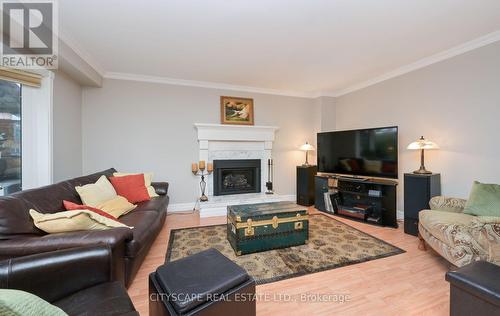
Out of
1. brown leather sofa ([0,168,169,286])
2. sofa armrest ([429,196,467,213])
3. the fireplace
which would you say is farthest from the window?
sofa armrest ([429,196,467,213])

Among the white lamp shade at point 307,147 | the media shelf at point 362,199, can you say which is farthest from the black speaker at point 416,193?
the white lamp shade at point 307,147

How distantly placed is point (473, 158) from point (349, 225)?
67.5 inches

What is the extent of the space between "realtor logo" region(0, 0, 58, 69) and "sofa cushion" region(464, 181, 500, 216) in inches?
175

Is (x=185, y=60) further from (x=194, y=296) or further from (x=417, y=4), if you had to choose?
(x=194, y=296)

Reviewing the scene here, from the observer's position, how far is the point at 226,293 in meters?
1.13

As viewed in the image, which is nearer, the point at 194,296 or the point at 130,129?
the point at 194,296

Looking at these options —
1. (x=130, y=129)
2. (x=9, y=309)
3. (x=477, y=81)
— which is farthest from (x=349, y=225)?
(x=130, y=129)

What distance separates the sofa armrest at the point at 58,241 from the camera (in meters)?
1.35

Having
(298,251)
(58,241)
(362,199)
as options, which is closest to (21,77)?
(58,241)

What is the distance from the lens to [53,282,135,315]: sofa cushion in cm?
98

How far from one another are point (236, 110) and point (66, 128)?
2.69 m

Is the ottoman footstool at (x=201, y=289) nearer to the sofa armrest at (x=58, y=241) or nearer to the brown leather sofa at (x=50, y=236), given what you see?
the brown leather sofa at (x=50, y=236)

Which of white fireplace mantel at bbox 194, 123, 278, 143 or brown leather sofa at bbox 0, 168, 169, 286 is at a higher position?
white fireplace mantel at bbox 194, 123, 278, 143

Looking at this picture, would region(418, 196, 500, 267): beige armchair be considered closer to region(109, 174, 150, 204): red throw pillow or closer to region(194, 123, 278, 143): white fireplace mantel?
region(194, 123, 278, 143): white fireplace mantel
